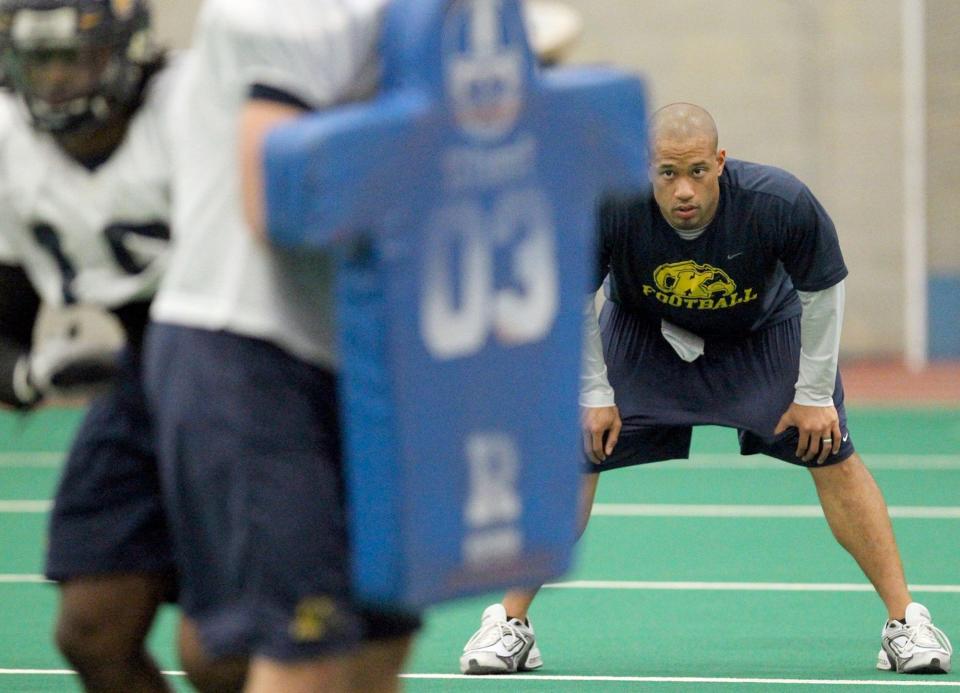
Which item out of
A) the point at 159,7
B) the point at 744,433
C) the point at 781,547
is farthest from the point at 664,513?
the point at 159,7

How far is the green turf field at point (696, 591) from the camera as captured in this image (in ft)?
15.9

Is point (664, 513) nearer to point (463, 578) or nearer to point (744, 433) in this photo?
point (744, 433)

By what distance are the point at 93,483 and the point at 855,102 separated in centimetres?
1025

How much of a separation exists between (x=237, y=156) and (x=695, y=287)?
2754 millimetres

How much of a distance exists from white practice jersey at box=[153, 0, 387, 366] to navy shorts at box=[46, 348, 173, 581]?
63 centimetres

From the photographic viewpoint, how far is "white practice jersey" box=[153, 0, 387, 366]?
89.0 inches

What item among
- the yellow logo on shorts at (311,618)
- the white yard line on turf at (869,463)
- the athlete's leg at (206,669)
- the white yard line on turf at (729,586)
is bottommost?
the white yard line on turf at (869,463)

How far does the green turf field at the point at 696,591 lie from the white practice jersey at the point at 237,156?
1.08m

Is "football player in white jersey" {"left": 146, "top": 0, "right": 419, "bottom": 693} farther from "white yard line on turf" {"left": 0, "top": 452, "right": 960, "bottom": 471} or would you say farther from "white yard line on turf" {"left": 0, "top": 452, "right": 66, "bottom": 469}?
"white yard line on turf" {"left": 0, "top": 452, "right": 66, "bottom": 469}

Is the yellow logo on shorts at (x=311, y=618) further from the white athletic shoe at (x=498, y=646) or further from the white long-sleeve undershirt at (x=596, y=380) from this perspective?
the white long-sleeve undershirt at (x=596, y=380)

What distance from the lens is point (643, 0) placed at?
12539 millimetres

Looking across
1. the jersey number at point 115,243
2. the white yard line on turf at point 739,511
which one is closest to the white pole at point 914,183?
the white yard line on turf at point 739,511

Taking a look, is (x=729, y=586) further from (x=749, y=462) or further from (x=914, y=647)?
(x=749, y=462)

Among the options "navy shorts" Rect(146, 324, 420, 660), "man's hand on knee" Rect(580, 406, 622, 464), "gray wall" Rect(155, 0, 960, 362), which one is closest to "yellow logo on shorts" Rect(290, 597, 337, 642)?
"navy shorts" Rect(146, 324, 420, 660)
